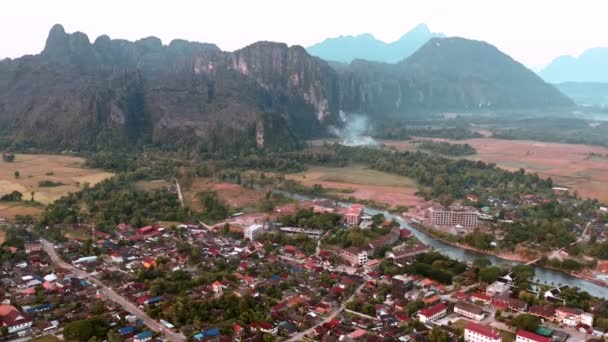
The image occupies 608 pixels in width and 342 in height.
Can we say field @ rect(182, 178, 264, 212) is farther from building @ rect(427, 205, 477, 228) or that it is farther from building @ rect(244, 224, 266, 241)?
building @ rect(427, 205, 477, 228)

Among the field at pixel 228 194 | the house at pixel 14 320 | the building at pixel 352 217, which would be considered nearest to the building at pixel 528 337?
the building at pixel 352 217

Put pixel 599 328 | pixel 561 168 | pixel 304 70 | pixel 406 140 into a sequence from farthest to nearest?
pixel 304 70 → pixel 406 140 → pixel 561 168 → pixel 599 328

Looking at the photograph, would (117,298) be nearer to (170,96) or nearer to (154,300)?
(154,300)

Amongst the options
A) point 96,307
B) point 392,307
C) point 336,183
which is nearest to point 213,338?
point 96,307

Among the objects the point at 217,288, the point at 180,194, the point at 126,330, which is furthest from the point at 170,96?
the point at 126,330

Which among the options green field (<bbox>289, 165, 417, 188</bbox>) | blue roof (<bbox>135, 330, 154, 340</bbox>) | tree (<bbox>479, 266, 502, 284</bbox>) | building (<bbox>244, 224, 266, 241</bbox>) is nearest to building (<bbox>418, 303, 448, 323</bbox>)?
tree (<bbox>479, 266, 502, 284</bbox>)

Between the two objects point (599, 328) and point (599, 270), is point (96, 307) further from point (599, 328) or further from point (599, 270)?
point (599, 270)
